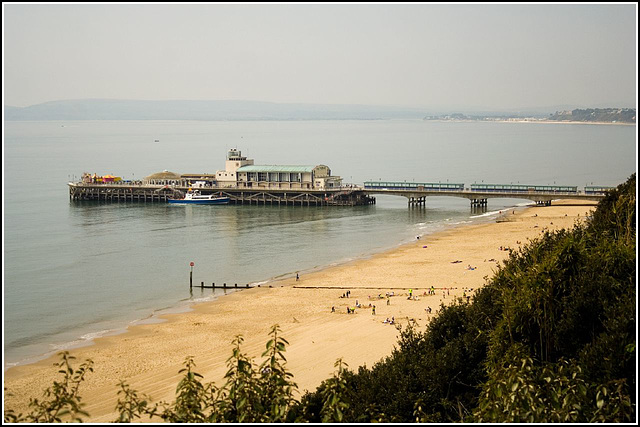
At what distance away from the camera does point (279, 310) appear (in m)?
31.4

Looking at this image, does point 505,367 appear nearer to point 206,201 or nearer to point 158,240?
point 158,240

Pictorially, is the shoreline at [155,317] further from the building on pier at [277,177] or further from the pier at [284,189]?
the building on pier at [277,177]

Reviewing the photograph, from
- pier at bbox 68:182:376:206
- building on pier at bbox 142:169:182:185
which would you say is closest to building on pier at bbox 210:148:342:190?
pier at bbox 68:182:376:206

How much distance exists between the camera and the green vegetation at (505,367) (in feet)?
31.0

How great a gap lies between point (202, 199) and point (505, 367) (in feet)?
216

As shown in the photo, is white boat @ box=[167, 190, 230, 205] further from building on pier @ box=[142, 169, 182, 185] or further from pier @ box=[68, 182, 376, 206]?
building on pier @ box=[142, 169, 182, 185]

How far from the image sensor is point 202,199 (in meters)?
75.9

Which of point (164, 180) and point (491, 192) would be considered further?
point (164, 180)

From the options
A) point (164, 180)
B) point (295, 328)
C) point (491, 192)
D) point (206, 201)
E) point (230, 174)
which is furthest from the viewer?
point (164, 180)

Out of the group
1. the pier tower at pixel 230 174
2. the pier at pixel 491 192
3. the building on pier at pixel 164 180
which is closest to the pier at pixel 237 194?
the pier tower at pixel 230 174

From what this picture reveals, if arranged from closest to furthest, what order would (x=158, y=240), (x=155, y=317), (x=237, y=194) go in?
(x=155, y=317), (x=158, y=240), (x=237, y=194)

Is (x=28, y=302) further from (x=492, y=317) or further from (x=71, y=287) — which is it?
(x=492, y=317)

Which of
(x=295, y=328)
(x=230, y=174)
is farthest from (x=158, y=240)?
(x=295, y=328)

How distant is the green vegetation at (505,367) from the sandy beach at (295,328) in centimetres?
386
